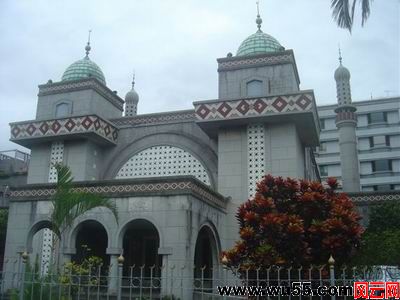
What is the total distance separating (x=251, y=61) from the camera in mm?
19719

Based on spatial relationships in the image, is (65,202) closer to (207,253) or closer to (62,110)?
(207,253)

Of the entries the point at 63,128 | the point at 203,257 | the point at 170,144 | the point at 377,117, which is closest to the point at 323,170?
the point at 377,117

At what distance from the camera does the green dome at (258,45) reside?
20469mm

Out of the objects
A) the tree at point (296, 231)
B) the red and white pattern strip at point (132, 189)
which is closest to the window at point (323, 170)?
the red and white pattern strip at point (132, 189)

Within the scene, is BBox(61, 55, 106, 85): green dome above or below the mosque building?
above

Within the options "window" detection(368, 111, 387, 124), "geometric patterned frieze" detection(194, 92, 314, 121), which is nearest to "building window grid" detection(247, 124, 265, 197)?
"geometric patterned frieze" detection(194, 92, 314, 121)

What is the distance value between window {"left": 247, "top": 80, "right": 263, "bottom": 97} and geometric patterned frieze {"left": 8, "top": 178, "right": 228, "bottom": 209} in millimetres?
5433

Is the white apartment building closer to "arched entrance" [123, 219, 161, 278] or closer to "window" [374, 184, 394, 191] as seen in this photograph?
"window" [374, 184, 394, 191]

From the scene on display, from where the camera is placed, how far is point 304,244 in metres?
10.4

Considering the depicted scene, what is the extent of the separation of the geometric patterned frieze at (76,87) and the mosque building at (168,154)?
53 mm

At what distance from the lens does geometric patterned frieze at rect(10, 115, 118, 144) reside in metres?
19.6

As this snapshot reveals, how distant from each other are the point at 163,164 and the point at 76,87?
5.87 metres

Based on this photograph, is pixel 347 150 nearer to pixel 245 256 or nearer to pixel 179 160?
pixel 179 160

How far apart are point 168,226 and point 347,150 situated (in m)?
16.4
